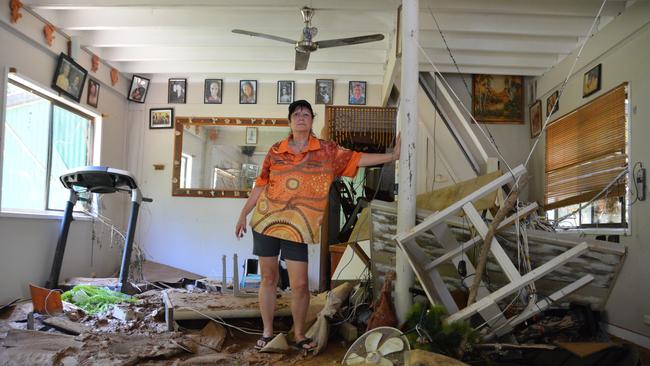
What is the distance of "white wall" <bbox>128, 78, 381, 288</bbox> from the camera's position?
7.48m

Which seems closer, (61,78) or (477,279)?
(477,279)

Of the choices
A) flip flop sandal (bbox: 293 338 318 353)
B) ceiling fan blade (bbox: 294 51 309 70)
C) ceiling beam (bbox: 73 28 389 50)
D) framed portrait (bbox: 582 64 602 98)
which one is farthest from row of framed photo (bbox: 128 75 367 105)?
flip flop sandal (bbox: 293 338 318 353)

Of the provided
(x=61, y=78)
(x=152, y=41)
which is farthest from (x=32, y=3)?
(x=152, y=41)

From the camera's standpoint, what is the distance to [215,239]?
7.51 meters

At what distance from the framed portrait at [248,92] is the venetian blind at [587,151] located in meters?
4.12

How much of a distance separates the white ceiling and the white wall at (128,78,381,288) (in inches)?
22.0

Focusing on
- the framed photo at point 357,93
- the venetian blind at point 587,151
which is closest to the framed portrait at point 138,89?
the framed photo at point 357,93

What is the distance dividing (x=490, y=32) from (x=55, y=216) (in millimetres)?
4993

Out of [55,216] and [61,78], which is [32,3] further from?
[55,216]

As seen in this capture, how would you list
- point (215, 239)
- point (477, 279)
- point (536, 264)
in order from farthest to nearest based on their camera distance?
point (215, 239) → point (536, 264) → point (477, 279)

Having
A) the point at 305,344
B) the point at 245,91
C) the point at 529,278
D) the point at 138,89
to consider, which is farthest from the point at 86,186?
the point at 529,278

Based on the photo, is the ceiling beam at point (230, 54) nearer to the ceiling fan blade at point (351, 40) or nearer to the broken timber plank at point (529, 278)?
the ceiling fan blade at point (351, 40)

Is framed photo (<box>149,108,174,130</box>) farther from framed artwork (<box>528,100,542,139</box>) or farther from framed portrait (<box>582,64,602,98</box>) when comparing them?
framed portrait (<box>582,64,602,98</box>)

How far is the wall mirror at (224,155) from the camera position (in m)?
7.52
